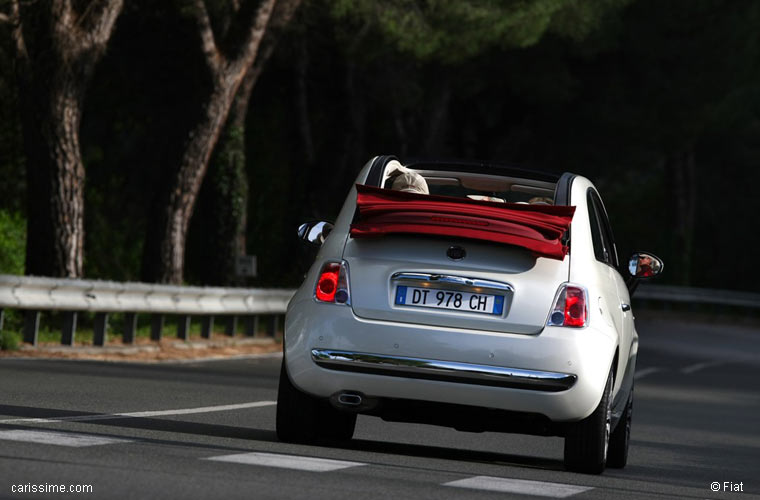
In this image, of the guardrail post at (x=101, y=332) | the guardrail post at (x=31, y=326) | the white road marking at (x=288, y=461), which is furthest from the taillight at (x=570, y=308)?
the guardrail post at (x=101, y=332)

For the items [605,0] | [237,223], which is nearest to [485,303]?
[237,223]

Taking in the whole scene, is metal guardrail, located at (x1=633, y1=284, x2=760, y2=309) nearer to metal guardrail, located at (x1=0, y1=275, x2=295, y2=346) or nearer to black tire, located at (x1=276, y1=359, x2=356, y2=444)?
metal guardrail, located at (x1=0, y1=275, x2=295, y2=346)

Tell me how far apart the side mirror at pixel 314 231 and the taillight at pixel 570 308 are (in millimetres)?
1480

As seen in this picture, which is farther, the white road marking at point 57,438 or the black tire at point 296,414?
the black tire at point 296,414

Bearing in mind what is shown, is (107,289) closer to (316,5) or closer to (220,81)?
(220,81)

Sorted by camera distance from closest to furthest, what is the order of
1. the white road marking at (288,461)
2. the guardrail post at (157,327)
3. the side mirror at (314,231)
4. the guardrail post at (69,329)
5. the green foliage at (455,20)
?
the white road marking at (288,461), the side mirror at (314,231), the guardrail post at (69,329), the guardrail post at (157,327), the green foliage at (455,20)

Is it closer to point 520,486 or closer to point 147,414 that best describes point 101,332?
point 147,414

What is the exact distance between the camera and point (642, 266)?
35.7 feet

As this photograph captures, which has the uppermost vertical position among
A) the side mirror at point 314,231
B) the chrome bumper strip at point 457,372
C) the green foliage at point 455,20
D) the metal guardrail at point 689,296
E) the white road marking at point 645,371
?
the green foliage at point 455,20

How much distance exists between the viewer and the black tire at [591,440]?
9.56 metres

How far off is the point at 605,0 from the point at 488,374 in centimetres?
2795

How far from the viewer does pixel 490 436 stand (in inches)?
500

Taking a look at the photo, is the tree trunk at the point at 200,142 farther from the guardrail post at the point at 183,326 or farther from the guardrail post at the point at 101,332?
the guardrail post at the point at 101,332

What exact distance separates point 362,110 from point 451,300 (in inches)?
1149
